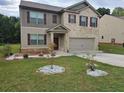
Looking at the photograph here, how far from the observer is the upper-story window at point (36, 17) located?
1773cm

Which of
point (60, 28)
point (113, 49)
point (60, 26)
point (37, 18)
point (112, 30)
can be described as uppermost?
point (37, 18)

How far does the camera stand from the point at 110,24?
111 ft

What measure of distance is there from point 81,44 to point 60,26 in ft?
16.3

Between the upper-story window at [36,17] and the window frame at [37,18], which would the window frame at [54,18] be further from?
the window frame at [37,18]

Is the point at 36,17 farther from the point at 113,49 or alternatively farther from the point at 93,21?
the point at 113,49

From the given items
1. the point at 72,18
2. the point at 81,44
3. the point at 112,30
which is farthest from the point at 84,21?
the point at 112,30

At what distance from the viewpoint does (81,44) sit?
2180cm

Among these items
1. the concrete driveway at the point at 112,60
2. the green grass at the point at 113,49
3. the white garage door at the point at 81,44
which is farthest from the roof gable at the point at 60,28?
the green grass at the point at 113,49

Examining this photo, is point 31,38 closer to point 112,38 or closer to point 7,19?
point 112,38

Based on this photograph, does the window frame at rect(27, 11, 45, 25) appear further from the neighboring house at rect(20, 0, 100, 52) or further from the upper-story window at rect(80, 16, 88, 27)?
the upper-story window at rect(80, 16, 88, 27)

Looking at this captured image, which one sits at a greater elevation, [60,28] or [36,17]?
[36,17]

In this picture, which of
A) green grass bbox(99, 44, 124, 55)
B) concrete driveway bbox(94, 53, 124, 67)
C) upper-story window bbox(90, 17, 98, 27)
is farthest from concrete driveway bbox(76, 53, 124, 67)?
upper-story window bbox(90, 17, 98, 27)

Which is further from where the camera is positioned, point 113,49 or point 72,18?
point 113,49

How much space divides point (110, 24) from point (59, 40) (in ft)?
59.5
